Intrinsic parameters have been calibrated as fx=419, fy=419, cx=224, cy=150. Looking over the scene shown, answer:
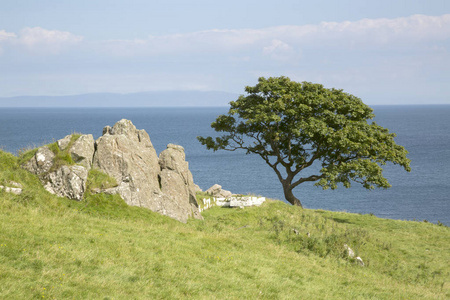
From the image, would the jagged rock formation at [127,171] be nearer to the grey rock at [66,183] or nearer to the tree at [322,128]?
the grey rock at [66,183]

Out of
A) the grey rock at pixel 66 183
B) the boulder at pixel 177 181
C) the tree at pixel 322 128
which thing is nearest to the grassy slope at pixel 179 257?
the grey rock at pixel 66 183

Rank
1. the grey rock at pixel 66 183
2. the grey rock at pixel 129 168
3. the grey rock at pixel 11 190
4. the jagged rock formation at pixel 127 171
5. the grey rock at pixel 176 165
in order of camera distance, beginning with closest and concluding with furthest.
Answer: the grey rock at pixel 11 190
the grey rock at pixel 66 183
the jagged rock formation at pixel 127 171
the grey rock at pixel 129 168
the grey rock at pixel 176 165

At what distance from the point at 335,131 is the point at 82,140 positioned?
906 inches

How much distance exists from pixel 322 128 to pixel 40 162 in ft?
75.4

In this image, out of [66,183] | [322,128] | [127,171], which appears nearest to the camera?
[66,183]

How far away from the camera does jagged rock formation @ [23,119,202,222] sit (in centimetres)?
2425

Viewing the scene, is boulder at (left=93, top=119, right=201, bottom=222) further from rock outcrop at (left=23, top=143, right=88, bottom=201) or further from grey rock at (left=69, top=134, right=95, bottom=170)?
rock outcrop at (left=23, top=143, right=88, bottom=201)

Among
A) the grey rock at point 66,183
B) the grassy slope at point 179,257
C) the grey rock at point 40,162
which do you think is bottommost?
the grassy slope at point 179,257

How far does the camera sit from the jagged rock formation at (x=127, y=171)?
24.2 m

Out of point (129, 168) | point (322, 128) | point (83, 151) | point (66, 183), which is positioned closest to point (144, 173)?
point (129, 168)

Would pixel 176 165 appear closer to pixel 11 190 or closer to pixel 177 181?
pixel 177 181

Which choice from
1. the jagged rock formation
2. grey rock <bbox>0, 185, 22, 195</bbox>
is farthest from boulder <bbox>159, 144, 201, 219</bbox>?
grey rock <bbox>0, 185, 22, 195</bbox>

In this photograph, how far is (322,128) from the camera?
3672cm

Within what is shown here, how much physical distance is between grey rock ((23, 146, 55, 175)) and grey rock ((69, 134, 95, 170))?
128 centimetres
